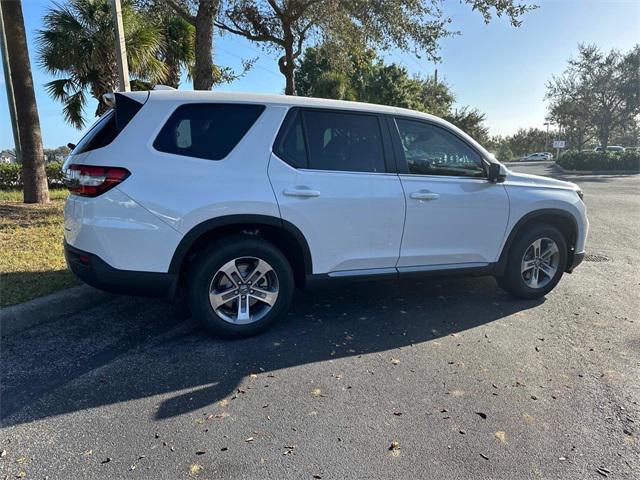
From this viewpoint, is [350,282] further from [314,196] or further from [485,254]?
[485,254]

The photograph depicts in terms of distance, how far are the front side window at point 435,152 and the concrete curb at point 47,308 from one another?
3265mm

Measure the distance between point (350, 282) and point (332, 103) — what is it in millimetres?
1597

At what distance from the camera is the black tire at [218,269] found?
12.0ft

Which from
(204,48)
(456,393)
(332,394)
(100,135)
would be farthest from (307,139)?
(204,48)

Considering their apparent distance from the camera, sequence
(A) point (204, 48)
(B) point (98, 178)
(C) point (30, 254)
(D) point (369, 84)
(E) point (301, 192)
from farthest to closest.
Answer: (D) point (369, 84) < (A) point (204, 48) < (C) point (30, 254) < (E) point (301, 192) < (B) point (98, 178)

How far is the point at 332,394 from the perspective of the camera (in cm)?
311

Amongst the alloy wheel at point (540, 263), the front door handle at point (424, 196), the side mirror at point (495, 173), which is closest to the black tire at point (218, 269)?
the front door handle at point (424, 196)

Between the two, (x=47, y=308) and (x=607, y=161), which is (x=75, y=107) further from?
(x=607, y=161)

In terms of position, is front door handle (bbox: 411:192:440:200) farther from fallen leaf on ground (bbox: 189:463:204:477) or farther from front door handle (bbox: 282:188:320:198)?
fallen leaf on ground (bbox: 189:463:204:477)

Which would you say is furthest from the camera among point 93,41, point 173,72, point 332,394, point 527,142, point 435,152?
point 527,142

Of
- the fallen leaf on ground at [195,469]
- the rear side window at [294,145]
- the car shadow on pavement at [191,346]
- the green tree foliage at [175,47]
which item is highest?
the green tree foliage at [175,47]

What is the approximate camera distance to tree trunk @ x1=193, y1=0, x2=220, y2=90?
874 centimetres

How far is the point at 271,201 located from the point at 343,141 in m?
0.91

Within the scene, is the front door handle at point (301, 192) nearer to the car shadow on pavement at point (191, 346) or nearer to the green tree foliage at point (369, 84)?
the car shadow on pavement at point (191, 346)
